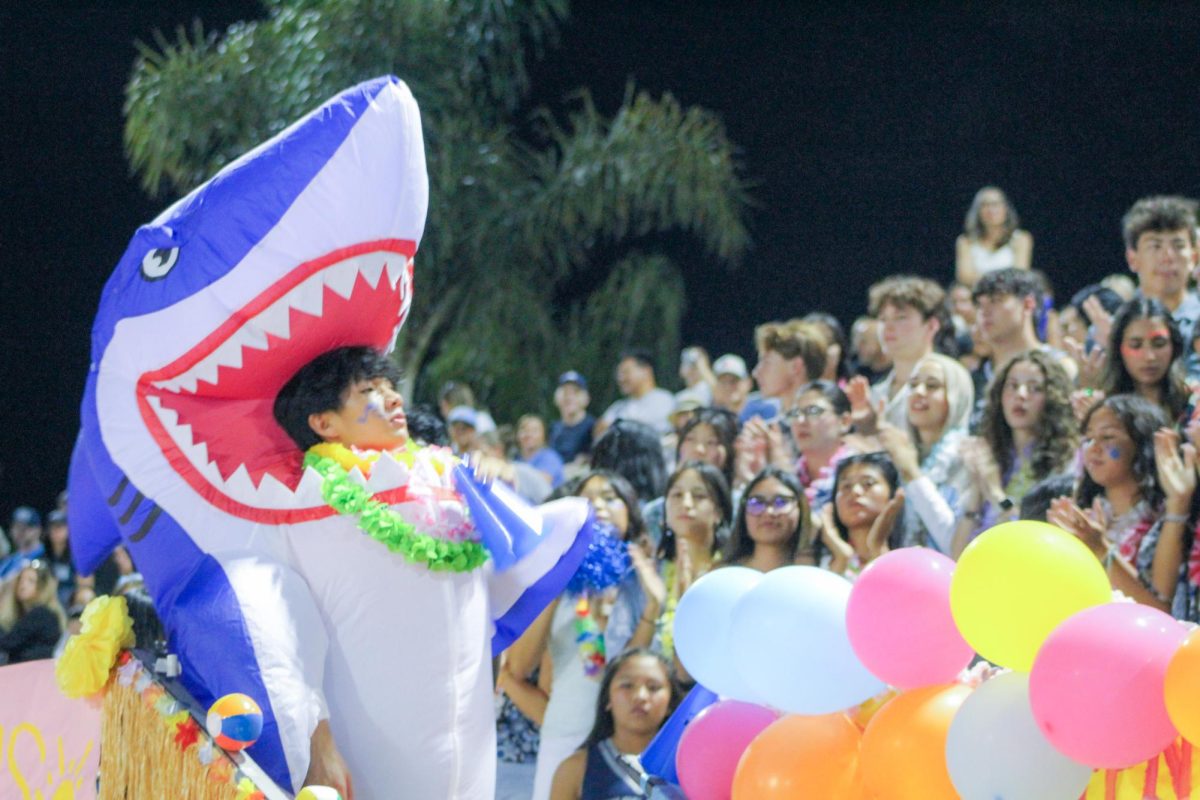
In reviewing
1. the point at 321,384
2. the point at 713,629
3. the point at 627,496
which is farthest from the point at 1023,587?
the point at 627,496

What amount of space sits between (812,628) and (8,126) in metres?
9.06

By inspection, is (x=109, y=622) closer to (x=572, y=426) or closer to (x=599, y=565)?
(x=599, y=565)

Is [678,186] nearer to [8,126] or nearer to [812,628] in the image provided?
[8,126]

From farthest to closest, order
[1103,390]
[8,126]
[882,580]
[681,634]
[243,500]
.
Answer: [8,126], [1103,390], [681,634], [243,500], [882,580]

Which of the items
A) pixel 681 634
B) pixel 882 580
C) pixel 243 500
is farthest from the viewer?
pixel 681 634

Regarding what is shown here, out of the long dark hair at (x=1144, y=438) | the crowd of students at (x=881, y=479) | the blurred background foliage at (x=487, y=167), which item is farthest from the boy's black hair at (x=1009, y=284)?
the blurred background foliage at (x=487, y=167)

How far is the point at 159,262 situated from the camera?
3037 mm

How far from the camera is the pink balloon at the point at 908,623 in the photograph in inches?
107

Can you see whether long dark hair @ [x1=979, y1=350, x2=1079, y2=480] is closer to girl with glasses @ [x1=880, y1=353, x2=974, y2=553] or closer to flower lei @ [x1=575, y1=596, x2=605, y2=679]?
girl with glasses @ [x1=880, y1=353, x2=974, y2=553]

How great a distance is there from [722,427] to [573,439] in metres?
2.40

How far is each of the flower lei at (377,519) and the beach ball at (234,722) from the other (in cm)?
44

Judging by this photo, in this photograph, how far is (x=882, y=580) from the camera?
2764 millimetres

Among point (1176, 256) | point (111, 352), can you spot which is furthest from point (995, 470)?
point (111, 352)

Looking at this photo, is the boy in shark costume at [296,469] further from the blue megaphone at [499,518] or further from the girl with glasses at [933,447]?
the girl with glasses at [933,447]
